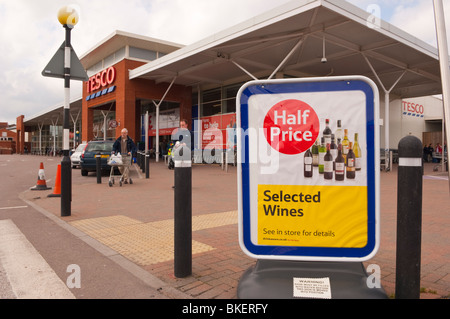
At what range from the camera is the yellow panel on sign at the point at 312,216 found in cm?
264

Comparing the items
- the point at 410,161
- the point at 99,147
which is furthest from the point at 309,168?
the point at 99,147

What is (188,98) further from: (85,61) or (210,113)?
(85,61)

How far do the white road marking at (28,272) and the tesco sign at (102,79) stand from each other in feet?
75.1

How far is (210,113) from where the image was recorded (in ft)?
93.9

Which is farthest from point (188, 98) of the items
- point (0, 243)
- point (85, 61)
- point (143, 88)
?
point (0, 243)

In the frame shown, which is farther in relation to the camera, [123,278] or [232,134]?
[232,134]

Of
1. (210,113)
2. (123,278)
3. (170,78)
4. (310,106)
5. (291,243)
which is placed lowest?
(123,278)

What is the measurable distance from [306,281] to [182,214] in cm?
120

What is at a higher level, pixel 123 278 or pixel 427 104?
pixel 427 104

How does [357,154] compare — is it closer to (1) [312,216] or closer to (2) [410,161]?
(2) [410,161]

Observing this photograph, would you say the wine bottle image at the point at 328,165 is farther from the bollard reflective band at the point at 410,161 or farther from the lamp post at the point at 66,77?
the lamp post at the point at 66,77

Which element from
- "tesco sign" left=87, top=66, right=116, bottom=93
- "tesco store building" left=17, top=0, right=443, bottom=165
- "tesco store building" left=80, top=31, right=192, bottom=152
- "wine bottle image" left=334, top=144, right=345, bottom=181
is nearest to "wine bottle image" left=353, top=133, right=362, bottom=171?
"wine bottle image" left=334, top=144, right=345, bottom=181

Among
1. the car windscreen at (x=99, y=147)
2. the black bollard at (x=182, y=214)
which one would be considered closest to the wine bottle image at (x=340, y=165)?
the black bollard at (x=182, y=214)
